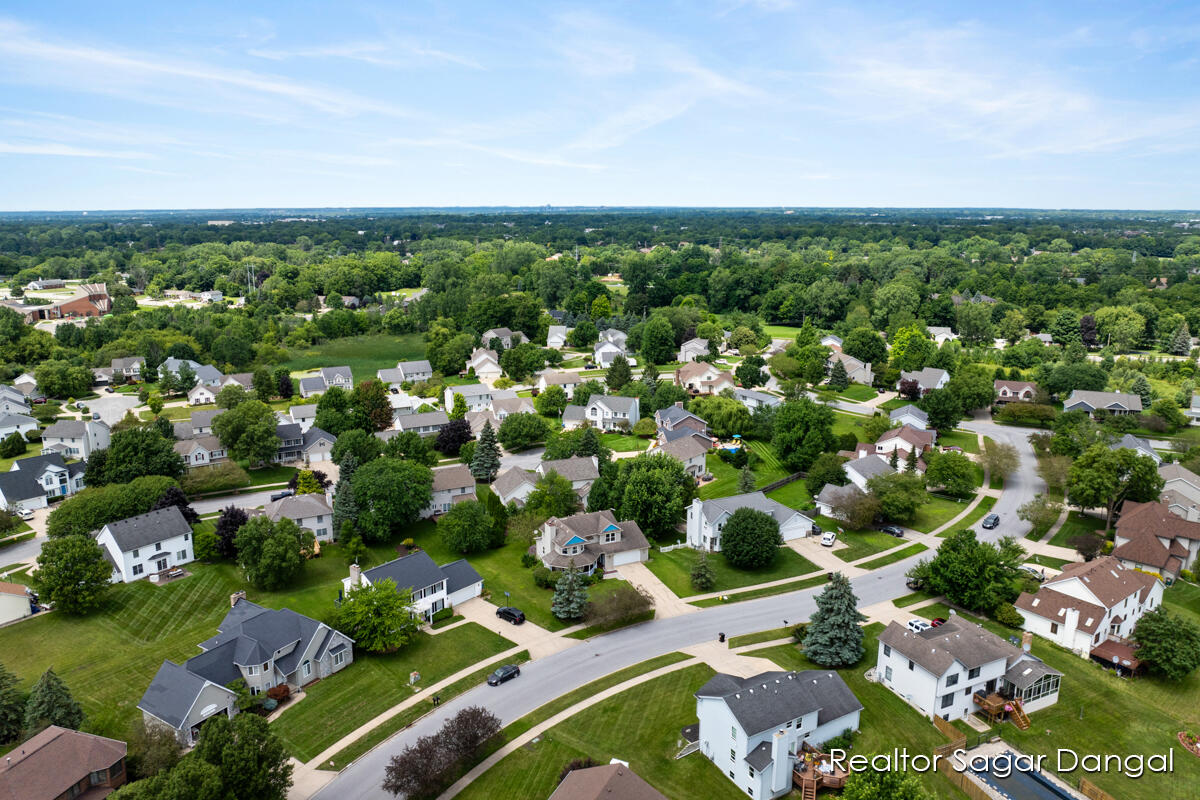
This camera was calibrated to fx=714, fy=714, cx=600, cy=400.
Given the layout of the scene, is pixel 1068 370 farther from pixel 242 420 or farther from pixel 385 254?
pixel 385 254

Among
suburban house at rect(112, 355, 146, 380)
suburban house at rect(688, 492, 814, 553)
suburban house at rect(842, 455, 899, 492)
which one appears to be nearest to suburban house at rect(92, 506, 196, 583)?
suburban house at rect(688, 492, 814, 553)

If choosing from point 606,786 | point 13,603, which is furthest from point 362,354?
point 606,786

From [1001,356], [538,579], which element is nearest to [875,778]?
[538,579]

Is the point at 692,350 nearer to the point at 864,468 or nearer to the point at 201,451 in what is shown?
the point at 864,468

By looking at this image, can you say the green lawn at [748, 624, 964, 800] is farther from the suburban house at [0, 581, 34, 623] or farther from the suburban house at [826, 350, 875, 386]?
the suburban house at [826, 350, 875, 386]

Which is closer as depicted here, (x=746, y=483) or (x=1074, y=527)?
(x=1074, y=527)
